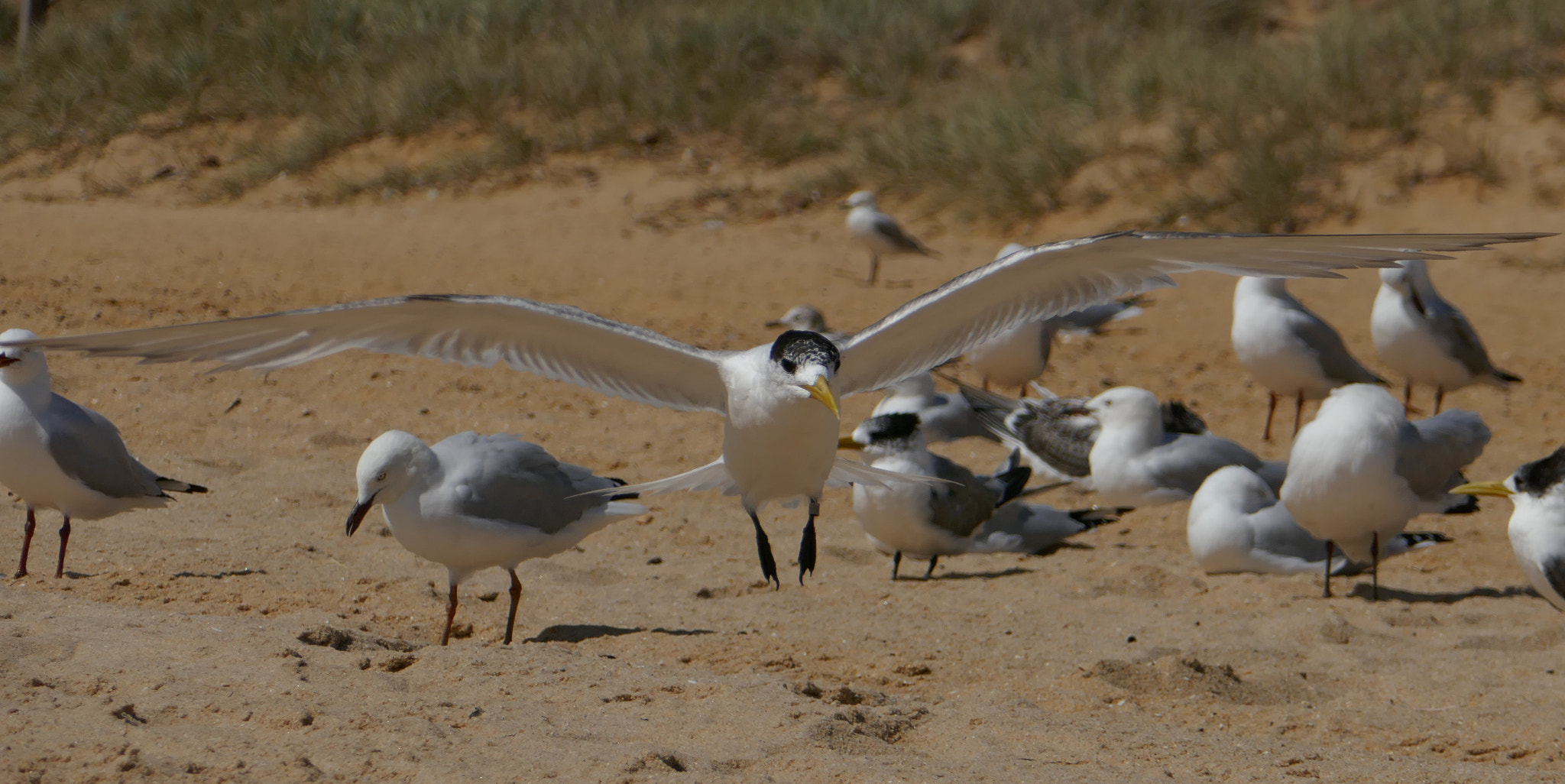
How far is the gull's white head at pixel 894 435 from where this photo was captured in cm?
614

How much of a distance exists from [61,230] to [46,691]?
966 cm

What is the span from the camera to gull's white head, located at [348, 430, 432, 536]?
4457mm

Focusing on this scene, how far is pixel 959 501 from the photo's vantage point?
5906mm

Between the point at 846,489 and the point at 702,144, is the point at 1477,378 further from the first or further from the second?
the point at 702,144

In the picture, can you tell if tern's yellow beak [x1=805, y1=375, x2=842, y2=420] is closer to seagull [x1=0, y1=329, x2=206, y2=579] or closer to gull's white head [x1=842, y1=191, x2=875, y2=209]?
seagull [x1=0, y1=329, x2=206, y2=579]

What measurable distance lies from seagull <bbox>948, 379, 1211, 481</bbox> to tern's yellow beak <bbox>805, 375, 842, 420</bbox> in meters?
3.50

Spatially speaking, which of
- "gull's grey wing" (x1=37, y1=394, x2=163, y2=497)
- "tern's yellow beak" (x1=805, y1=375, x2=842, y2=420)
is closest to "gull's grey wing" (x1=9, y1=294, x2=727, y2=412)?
"tern's yellow beak" (x1=805, y1=375, x2=842, y2=420)

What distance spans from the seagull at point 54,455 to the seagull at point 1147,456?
4.21 meters

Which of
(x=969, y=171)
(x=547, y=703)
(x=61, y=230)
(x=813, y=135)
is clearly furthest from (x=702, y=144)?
(x=547, y=703)

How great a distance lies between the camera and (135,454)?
6.28 metres

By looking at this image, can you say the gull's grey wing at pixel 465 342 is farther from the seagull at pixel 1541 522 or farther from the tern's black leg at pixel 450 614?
the seagull at pixel 1541 522

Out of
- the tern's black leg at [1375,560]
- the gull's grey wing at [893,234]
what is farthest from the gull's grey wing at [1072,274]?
the gull's grey wing at [893,234]

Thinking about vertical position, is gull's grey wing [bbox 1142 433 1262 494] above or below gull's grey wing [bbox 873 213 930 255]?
below

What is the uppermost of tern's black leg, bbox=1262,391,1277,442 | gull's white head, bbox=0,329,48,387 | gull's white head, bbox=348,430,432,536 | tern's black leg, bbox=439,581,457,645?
gull's white head, bbox=0,329,48,387
